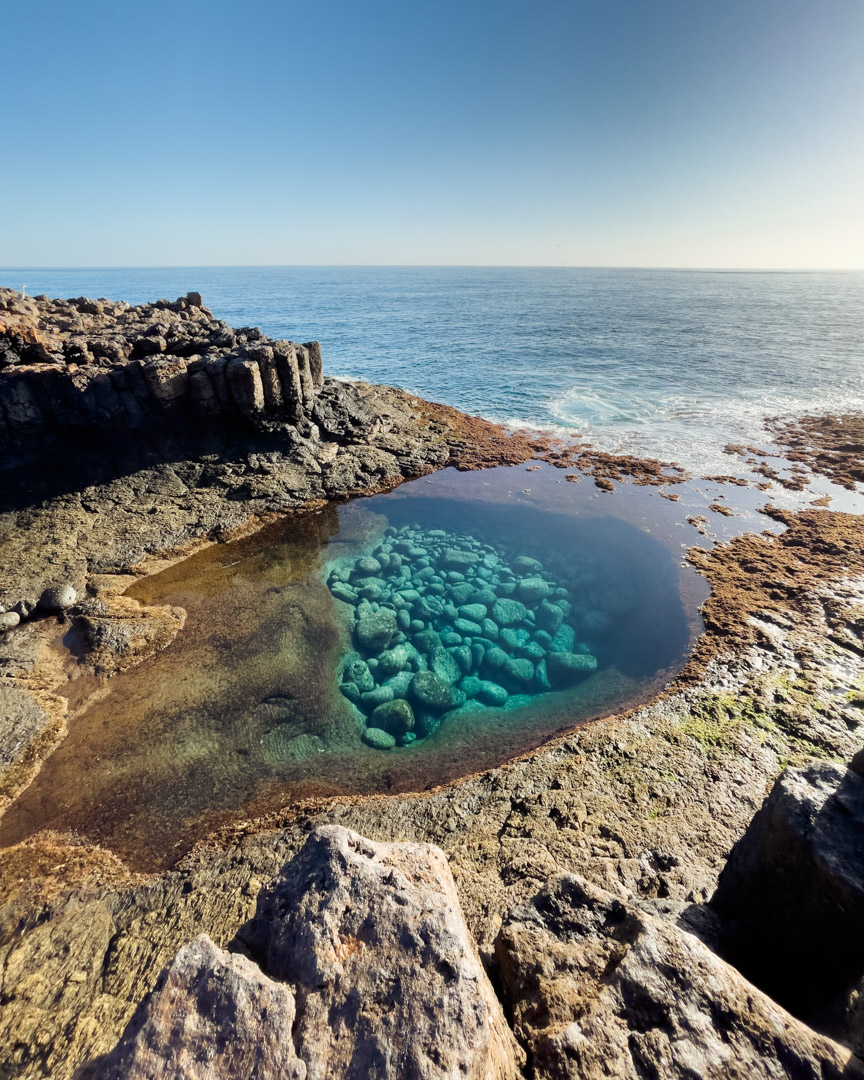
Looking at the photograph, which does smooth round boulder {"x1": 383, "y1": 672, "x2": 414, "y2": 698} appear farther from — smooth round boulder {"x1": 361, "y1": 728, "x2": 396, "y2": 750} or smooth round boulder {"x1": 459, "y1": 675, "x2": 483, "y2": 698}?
smooth round boulder {"x1": 459, "y1": 675, "x2": 483, "y2": 698}

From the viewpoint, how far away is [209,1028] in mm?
3301

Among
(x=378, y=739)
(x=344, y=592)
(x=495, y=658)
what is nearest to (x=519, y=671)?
(x=495, y=658)

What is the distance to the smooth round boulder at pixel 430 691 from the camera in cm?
1083

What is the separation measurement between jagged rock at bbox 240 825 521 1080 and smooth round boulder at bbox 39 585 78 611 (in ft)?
36.0

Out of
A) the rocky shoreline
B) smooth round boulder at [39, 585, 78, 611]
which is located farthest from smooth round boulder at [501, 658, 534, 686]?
smooth round boulder at [39, 585, 78, 611]

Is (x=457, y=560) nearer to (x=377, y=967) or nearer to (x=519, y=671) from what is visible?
(x=519, y=671)

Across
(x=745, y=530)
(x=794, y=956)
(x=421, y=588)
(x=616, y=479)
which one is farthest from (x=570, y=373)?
(x=794, y=956)

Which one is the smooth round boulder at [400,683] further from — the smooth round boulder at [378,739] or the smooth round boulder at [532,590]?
the smooth round boulder at [532,590]

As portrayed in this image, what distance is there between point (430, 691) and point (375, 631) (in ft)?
7.89

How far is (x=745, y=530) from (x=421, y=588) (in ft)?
39.1

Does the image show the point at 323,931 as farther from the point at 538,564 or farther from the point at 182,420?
the point at 182,420

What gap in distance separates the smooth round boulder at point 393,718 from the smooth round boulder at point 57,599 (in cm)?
847

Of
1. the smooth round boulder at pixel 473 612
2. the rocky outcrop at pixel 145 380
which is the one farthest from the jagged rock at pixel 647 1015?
the rocky outcrop at pixel 145 380

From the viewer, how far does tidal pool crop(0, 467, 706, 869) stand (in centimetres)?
886
